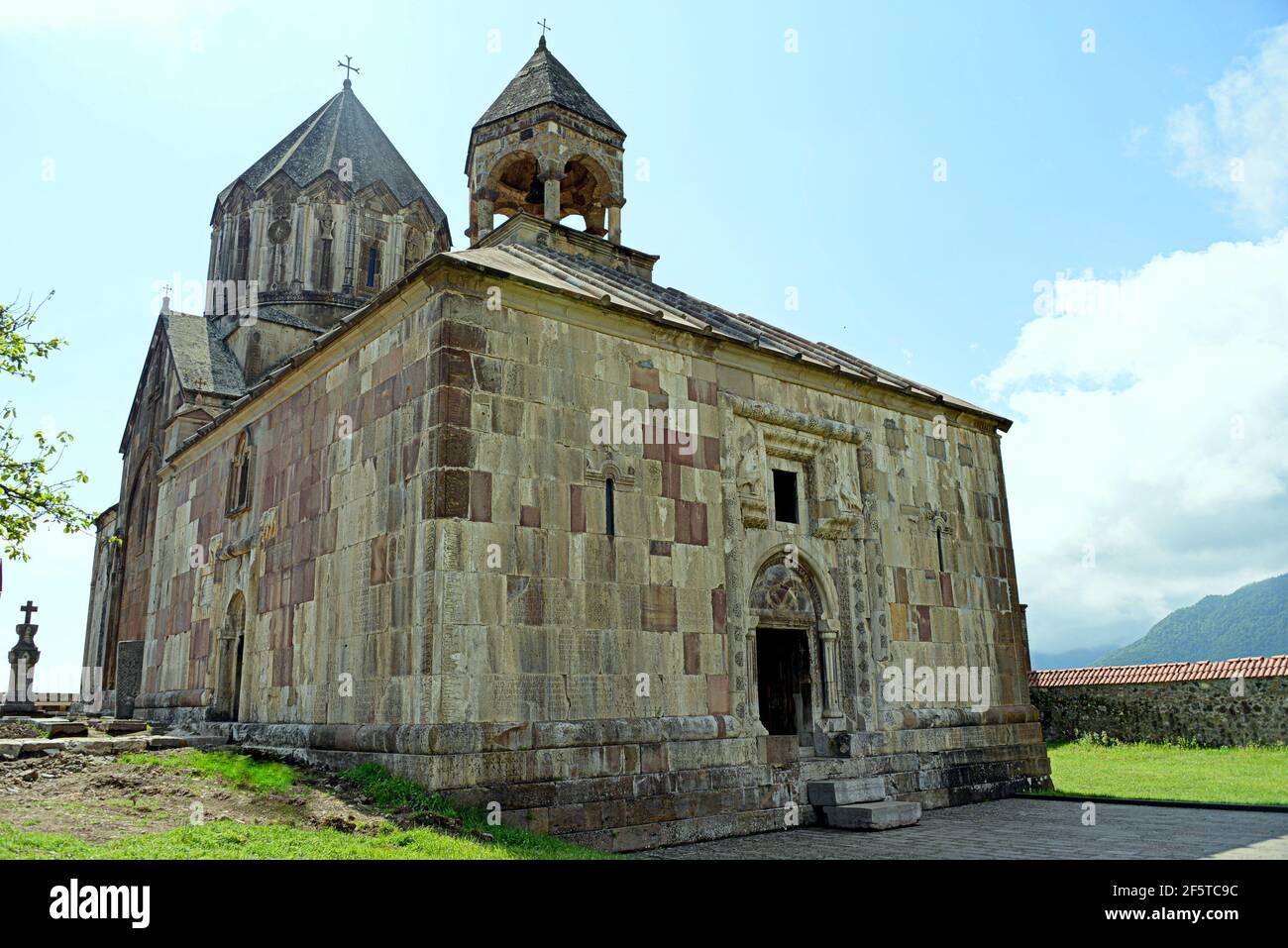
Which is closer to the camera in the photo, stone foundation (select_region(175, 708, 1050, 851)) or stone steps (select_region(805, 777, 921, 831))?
stone foundation (select_region(175, 708, 1050, 851))

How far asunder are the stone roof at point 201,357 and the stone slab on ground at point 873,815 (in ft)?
49.6

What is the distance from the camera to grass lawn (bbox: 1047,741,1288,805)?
14.3 meters

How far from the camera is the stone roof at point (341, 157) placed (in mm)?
22312

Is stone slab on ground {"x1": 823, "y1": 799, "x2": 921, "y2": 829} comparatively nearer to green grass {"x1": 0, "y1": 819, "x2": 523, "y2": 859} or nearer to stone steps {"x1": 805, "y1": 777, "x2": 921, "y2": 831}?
stone steps {"x1": 805, "y1": 777, "x2": 921, "y2": 831}

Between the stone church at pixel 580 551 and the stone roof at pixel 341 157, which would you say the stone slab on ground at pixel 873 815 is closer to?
the stone church at pixel 580 551

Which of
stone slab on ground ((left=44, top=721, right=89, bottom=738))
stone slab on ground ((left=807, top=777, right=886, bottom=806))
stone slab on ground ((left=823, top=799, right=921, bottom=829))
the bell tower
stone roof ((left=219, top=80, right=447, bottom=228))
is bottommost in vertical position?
stone slab on ground ((left=823, top=799, right=921, bottom=829))

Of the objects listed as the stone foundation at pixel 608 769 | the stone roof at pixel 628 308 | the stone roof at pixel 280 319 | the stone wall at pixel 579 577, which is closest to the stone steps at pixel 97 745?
the stone foundation at pixel 608 769

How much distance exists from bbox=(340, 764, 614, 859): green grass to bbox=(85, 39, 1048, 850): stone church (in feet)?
0.72

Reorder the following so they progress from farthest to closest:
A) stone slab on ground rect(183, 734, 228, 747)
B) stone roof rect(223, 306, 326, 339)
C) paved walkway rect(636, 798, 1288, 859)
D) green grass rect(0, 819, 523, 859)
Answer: stone roof rect(223, 306, 326, 339) < stone slab on ground rect(183, 734, 228, 747) < paved walkway rect(636, 798, 1288, 859) < green grass rect(0, 819, 523, 859)

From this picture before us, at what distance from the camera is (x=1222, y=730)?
19641 millimetres

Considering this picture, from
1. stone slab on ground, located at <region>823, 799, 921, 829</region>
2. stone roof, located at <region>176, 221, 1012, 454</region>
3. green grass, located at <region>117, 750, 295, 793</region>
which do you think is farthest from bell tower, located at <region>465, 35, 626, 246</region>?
stone slab on ground, located at <region>823, 799, 921, 829</region>

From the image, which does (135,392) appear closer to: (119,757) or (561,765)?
(119,757)

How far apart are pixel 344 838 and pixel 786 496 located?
774 centimetres

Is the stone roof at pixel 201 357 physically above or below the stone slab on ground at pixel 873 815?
above
